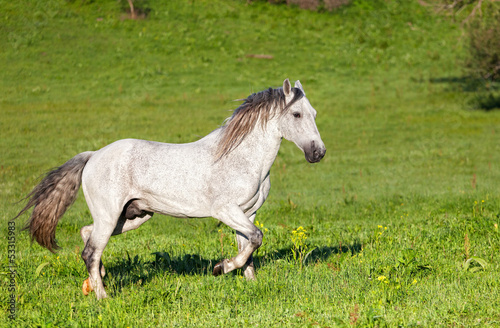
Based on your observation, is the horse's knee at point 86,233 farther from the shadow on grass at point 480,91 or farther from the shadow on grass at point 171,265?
the shadow on grass at point 480,91

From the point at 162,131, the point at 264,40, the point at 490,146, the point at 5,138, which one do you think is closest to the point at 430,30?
the point at 264,40

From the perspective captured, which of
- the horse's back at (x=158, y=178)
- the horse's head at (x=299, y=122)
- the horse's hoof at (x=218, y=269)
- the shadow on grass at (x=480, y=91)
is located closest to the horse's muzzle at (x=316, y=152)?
the horse's head at (x=299, y=122)

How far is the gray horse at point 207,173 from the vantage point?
6.61 m

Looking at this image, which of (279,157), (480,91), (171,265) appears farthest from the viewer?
(480,91)

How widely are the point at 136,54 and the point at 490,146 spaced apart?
815 inches

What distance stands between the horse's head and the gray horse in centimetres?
1

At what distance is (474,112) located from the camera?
2728 cm

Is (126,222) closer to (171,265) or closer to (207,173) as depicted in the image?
(171,265)

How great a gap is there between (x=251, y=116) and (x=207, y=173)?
87 centimetres

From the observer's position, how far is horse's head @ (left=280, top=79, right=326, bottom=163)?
6508 mm

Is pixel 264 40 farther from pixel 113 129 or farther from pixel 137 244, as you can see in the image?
pixel 137 244

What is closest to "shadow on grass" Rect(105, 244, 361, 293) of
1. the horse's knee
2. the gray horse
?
the horse's knee

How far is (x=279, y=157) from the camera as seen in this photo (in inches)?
815

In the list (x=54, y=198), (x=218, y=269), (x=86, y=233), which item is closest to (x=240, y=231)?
(x=218, y=269)
